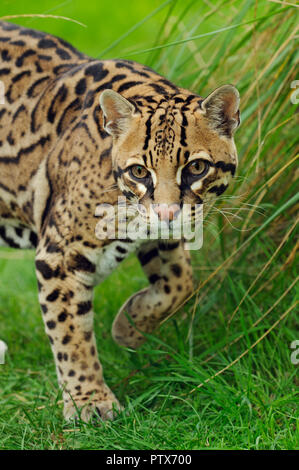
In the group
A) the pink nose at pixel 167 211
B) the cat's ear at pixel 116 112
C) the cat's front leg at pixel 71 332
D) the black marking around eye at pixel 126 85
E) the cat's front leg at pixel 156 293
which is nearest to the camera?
the pink nose at pixel 167 211

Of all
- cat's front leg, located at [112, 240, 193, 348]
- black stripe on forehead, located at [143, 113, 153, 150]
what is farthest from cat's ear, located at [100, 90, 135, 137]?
cat's front leg, located at [112, 240, 193, 348]

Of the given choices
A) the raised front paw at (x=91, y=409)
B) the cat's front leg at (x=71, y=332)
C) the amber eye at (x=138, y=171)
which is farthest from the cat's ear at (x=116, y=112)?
the raised front paw at (x=91, y=409)

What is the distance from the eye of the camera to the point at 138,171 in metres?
3.75

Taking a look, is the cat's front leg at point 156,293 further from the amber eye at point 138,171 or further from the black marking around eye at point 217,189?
the amber eye at point 138,171

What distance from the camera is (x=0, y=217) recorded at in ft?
16.6

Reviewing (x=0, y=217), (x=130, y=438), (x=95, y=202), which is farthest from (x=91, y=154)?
(x=130, y=438)

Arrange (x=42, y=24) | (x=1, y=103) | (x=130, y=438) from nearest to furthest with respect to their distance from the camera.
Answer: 1. (x=130, y=438)
2. (x=1, y=103)
3. (x=42, y=24)

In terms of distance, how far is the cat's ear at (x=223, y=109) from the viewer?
3709 mm

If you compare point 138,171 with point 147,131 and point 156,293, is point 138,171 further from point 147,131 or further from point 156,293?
point 156,293

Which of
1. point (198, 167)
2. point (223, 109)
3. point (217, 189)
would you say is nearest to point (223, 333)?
point (217, 189)

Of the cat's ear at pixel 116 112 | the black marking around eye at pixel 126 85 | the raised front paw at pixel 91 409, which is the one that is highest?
the black marking around eye at pixel 126 85

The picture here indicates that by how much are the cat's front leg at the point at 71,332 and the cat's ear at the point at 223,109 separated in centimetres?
116

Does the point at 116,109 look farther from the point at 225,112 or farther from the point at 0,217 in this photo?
the point at 0,217

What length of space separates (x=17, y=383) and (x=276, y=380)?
177cm
